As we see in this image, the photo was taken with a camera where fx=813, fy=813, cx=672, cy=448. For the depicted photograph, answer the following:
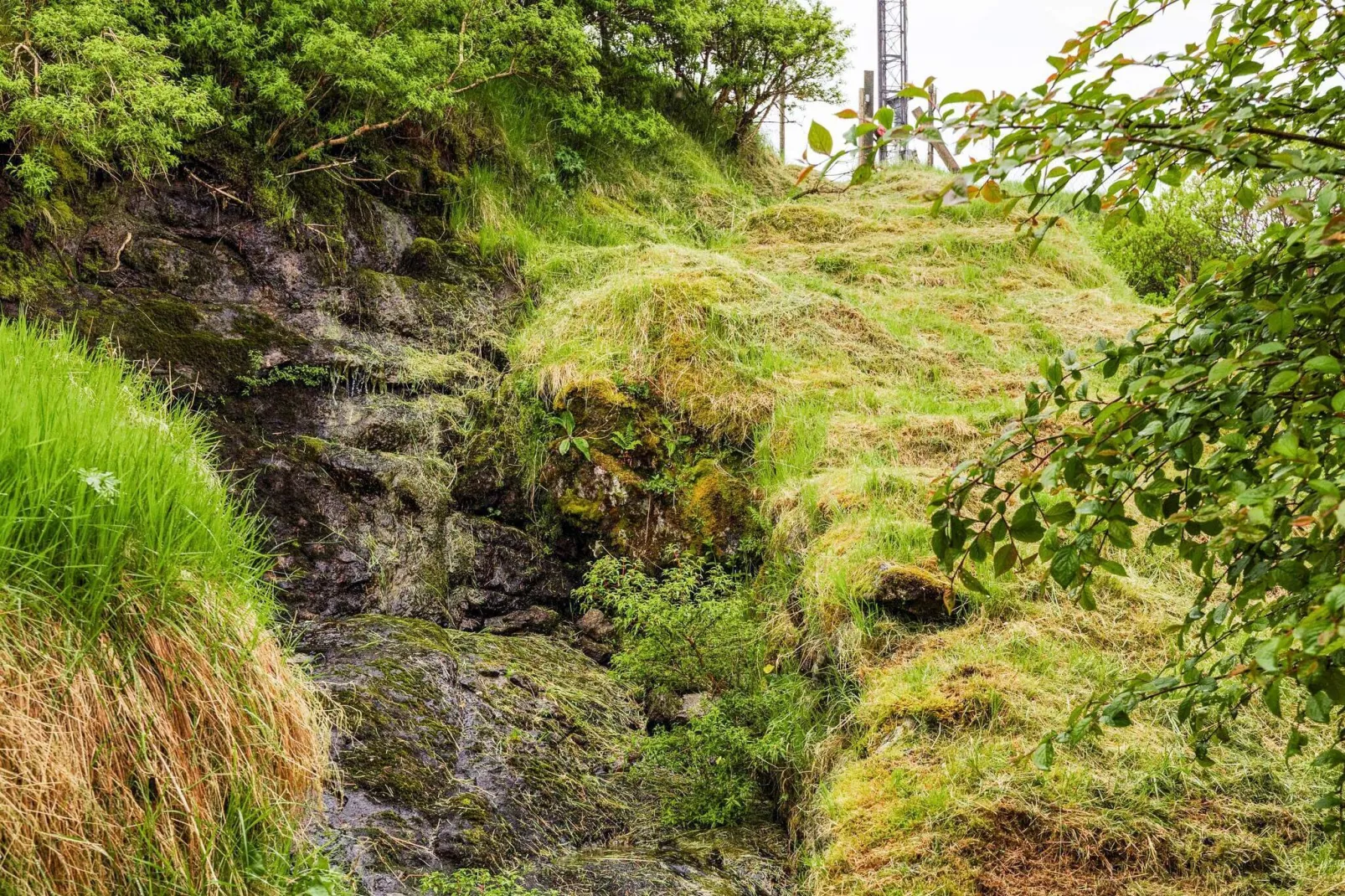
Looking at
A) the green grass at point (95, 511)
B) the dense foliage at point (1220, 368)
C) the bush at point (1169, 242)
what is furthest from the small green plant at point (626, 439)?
the bush at point (1169, 242)

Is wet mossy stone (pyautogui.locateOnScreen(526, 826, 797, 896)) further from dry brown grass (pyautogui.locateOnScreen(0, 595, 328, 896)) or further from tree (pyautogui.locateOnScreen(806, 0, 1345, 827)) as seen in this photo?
tree (pyautogui.locateOnScreen(806, 0, 1345, 827))

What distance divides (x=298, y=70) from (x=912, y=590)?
5.64 metres

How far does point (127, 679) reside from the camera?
7.06 feet

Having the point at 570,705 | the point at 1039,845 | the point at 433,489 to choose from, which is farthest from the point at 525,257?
the point at 1039,845

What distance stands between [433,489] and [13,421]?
10.7ft

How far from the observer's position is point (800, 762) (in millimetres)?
3742

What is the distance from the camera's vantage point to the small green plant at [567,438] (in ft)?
18.6

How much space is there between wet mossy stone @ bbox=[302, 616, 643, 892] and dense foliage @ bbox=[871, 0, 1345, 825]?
8.48 ft

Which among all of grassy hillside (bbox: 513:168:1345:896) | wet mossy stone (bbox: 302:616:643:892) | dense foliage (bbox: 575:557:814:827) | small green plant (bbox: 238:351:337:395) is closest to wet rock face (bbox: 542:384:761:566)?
grassy hillside (bbox: 513:168:1345:896)

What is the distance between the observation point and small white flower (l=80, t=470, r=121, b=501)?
83.4 inches

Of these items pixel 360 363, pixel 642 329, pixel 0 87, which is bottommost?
pixel 360 363

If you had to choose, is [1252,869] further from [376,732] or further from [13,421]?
[13,421]

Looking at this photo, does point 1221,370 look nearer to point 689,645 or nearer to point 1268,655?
point 1268,655

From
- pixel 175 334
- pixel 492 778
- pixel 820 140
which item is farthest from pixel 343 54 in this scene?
pixel 820 140
